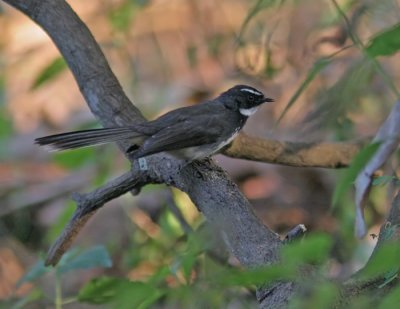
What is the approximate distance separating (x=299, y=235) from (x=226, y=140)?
111 centimetres

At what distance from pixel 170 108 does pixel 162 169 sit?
11.7ft

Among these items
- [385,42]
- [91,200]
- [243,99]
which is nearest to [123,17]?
[243,99]

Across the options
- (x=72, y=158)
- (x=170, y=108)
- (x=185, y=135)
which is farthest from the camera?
(x=170, y=108)

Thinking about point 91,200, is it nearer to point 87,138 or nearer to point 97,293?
point 87,138

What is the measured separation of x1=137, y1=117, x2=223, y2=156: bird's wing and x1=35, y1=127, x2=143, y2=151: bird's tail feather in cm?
10

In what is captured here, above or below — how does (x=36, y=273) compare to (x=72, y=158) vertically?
below

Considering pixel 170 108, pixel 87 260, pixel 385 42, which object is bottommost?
pixel 170 108

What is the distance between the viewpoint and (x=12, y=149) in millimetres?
7379

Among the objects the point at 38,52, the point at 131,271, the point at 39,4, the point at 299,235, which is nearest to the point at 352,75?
the point at 299,235

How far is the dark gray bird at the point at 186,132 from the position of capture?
319 cm

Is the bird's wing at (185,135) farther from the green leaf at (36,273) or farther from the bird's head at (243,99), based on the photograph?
the green leaf at (36,273)

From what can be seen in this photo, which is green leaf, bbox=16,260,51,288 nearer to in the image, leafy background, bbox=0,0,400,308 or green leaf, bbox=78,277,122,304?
leafy background, bbox=0,0,400,308

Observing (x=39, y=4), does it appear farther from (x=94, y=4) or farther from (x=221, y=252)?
(x=94, y=4)

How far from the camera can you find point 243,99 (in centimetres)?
391
